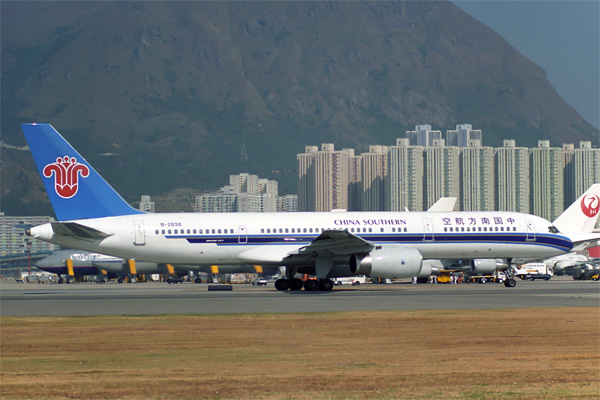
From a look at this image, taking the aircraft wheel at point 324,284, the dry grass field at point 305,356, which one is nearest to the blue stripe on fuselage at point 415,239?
the aircraft wheel at point 324,284

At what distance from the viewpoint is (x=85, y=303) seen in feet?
118

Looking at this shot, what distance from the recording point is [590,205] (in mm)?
82562

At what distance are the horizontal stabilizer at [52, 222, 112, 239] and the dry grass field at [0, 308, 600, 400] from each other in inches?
617

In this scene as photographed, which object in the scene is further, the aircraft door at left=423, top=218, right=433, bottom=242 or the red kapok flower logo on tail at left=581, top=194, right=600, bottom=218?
the red kapok flower logo on tail at left=581, top=194, right=600, bottom=218

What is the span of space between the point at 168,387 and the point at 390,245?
3156cm

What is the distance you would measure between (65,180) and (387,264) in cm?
1780

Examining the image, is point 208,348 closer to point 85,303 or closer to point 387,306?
point 387,306

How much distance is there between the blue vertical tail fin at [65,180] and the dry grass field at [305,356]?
17793 millimetres

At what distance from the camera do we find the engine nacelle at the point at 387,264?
140 feet

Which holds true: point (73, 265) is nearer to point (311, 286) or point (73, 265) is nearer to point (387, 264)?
point (311, 286)

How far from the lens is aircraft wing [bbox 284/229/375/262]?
138ft

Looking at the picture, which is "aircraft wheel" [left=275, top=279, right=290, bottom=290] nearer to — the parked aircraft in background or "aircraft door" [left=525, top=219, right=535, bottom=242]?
"aircraft door" [left=525, top=219, right=535, bottom=242]

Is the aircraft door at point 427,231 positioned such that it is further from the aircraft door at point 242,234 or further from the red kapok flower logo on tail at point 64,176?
the red kapok flower logo on tail at point 64,176

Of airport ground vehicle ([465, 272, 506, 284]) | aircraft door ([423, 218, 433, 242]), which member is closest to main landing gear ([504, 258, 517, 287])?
aircraft door ([423, 218, 433, 242])
